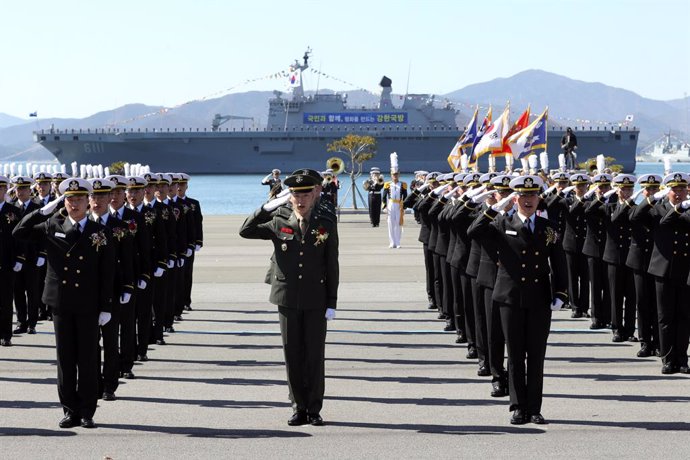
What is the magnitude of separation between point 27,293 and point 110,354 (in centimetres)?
444

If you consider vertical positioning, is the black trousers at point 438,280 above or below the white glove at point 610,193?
below

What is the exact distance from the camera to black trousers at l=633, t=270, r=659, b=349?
10992mm

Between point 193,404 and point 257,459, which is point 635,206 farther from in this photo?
point 257,459

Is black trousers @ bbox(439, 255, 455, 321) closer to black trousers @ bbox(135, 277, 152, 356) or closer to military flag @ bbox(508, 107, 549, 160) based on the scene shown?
black trousers @ bbox(135, 277, 152, 356)

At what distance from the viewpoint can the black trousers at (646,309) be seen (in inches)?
433

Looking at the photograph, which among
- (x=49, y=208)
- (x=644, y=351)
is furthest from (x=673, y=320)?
(x=49, y=208)

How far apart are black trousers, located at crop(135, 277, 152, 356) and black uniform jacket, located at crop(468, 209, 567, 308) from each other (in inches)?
155

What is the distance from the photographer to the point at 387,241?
28219 mm

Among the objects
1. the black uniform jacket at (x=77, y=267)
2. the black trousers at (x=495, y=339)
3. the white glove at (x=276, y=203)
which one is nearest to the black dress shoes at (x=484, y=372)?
the black trousers at (x=495, y=339)

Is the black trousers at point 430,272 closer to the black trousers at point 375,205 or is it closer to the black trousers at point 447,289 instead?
the black trousers at point 447,289

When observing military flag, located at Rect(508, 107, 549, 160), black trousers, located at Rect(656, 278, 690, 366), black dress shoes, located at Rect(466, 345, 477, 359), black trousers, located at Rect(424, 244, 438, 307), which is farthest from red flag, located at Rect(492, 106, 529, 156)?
black trousers, located at Rect(656, 278, 690, 366)

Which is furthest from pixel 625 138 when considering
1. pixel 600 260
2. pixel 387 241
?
pixel 600 260

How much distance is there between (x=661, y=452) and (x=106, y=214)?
4509 mm

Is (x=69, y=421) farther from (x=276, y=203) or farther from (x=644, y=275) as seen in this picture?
(x=644, y=275)
